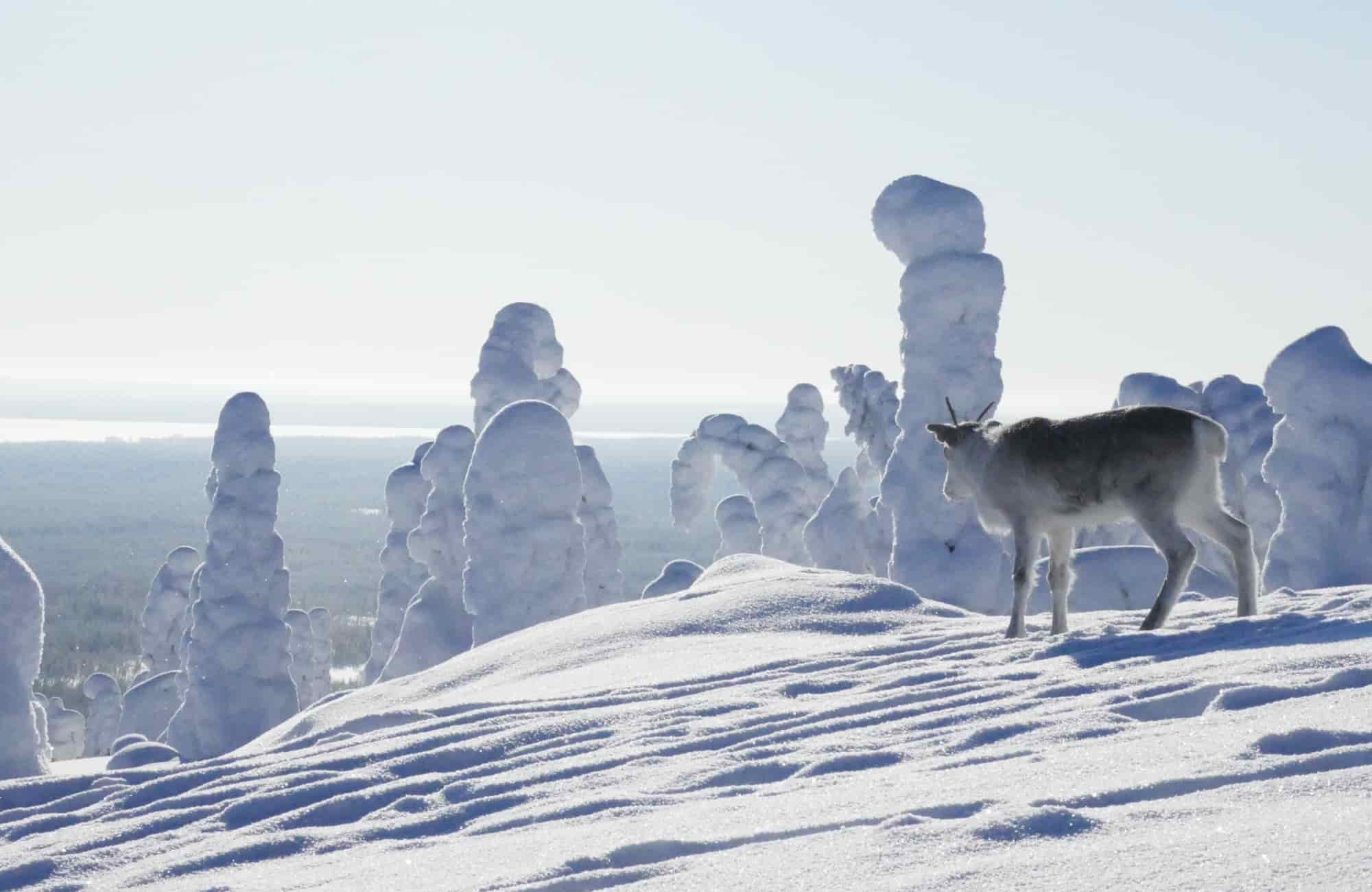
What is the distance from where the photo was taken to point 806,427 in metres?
40.9

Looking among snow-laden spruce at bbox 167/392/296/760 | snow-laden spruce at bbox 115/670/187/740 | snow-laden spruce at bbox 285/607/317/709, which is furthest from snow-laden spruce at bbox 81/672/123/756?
snow-laden spruce at bbox 167/392/296/760

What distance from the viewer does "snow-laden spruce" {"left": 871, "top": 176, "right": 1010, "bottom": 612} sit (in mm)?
21609

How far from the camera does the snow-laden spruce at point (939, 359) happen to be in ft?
70.9

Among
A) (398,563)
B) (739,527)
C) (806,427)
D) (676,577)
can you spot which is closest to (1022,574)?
(676,577)

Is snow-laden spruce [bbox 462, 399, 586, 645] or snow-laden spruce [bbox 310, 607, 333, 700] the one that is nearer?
snow-laden spruce [bbox 462, 399, 586, 645]

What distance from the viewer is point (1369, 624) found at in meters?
6.76

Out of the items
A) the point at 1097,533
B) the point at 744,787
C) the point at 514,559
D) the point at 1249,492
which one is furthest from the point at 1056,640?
the point at 1097,533

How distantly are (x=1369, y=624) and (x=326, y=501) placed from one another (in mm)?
155874

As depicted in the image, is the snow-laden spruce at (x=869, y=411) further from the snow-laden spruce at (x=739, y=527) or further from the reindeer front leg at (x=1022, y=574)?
the reindeer front leg at (x=1022, y=574)

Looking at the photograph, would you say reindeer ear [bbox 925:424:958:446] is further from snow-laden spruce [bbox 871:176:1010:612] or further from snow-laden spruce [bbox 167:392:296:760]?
snow-laden spruce [bbox 167:392:296:760]

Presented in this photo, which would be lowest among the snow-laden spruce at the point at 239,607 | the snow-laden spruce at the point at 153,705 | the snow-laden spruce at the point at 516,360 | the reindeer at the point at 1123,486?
the snow-laden spruce at the point at 153,705

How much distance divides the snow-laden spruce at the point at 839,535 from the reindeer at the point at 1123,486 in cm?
2428

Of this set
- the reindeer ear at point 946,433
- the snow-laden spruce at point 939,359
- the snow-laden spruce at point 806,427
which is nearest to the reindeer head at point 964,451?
the reindeer ear at point 946,433

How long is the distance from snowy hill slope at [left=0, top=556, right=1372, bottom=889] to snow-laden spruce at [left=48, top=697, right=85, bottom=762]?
1507 inches
